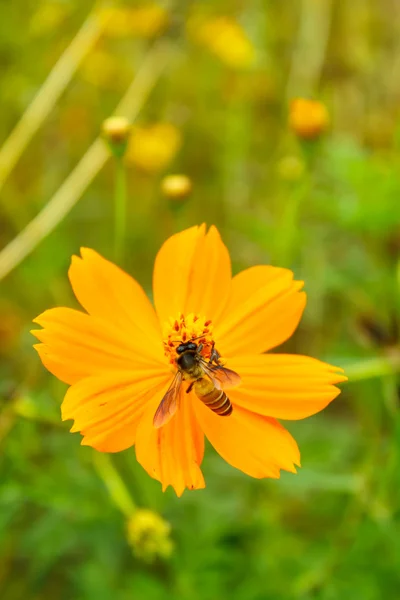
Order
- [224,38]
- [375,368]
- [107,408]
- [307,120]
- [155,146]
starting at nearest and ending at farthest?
[107,408] < [375,368] < [307,120] < [155,146] < [224,38]

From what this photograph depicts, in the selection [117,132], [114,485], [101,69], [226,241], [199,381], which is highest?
[117,132]

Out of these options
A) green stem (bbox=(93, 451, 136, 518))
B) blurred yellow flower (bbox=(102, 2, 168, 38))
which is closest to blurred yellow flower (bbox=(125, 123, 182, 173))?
blurred yellow flower (bbox=(102, 2, 168, 38))

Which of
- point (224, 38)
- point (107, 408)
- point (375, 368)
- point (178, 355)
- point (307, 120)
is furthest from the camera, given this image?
point (224, 38)

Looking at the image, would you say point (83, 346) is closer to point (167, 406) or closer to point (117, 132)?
point (167, 406)

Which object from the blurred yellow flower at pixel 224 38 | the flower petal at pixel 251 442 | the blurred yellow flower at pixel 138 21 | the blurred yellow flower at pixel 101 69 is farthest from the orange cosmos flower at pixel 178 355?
the blurred yellow flower at pixel 101 69

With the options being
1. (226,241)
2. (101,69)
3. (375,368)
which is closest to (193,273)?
(375,368)

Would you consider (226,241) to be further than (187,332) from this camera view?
Yes

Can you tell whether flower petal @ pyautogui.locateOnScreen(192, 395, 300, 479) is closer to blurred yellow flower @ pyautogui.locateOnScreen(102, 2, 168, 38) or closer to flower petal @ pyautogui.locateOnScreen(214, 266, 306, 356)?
flower petal @ pyautogui.locateOnScreen(214, 266, 306, 356)
